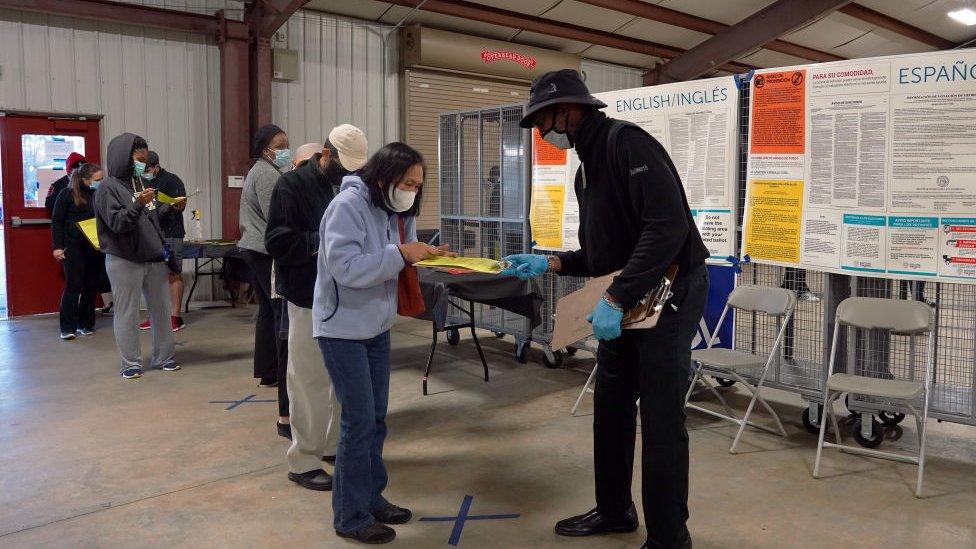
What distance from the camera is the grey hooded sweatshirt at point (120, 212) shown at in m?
4.86

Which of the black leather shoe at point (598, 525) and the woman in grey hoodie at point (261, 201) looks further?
the woman in grey hoodie at point (261, 201)

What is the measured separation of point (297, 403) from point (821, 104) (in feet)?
10.1

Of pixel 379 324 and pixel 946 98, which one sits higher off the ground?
pixel 946 98

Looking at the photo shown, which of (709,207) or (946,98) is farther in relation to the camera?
(709,207)

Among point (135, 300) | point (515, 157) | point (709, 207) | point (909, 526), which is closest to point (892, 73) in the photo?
point (709, 207)

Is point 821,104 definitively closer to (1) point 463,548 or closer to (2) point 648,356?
(2) point 648,356

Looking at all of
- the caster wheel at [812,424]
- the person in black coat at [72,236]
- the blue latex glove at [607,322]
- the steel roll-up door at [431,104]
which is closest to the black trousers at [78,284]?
the person in black coat at [72,236]

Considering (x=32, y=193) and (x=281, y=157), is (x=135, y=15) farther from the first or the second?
(x=281, y=157)

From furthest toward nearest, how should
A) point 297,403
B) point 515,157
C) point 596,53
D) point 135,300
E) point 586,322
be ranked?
point 596,53, point 515,157, point 135,300, point 297,403, point 586,322

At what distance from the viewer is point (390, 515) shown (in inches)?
113

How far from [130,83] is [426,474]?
6485 mm

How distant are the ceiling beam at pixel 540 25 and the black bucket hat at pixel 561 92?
6900 millimetres

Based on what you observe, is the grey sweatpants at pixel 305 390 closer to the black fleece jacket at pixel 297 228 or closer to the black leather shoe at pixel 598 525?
the black fleece jacket at pixel 297 228

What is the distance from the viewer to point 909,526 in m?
2.89
